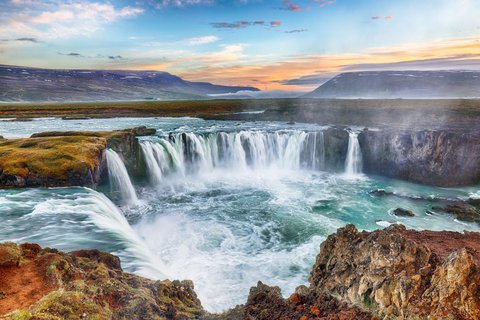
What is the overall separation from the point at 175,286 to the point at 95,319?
164 inches

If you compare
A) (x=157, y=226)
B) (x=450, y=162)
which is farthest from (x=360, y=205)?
(x=157, y=226)

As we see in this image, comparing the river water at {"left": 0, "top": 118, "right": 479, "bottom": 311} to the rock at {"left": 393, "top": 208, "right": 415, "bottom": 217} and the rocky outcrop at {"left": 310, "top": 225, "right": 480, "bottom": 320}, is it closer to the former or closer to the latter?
the rock at {"left": 393, "top": 208, "right": 415, "bottom": 217}

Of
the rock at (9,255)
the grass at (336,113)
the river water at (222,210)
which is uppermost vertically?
the grass at (336,113)

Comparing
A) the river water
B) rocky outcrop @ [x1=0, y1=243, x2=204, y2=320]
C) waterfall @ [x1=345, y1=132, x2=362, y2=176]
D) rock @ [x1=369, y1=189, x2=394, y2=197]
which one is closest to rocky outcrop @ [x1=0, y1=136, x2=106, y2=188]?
the river water

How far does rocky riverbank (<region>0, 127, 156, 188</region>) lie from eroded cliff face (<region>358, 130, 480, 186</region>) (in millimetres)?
31649

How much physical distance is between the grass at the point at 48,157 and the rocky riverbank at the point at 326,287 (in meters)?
15.7

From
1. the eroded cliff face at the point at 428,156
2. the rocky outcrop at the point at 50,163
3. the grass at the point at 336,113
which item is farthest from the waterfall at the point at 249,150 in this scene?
the grass at the point at 336,113

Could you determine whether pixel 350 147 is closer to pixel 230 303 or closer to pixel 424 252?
pixel 230 303

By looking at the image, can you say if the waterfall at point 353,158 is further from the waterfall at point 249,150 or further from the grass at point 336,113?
the grass at point 336,113

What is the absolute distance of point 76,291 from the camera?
25.2 ft

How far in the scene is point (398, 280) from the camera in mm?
7055

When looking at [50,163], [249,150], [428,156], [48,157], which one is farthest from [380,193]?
[48,157]

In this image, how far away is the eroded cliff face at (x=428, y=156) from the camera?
117ft

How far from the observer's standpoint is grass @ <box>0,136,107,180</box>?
938 inches
